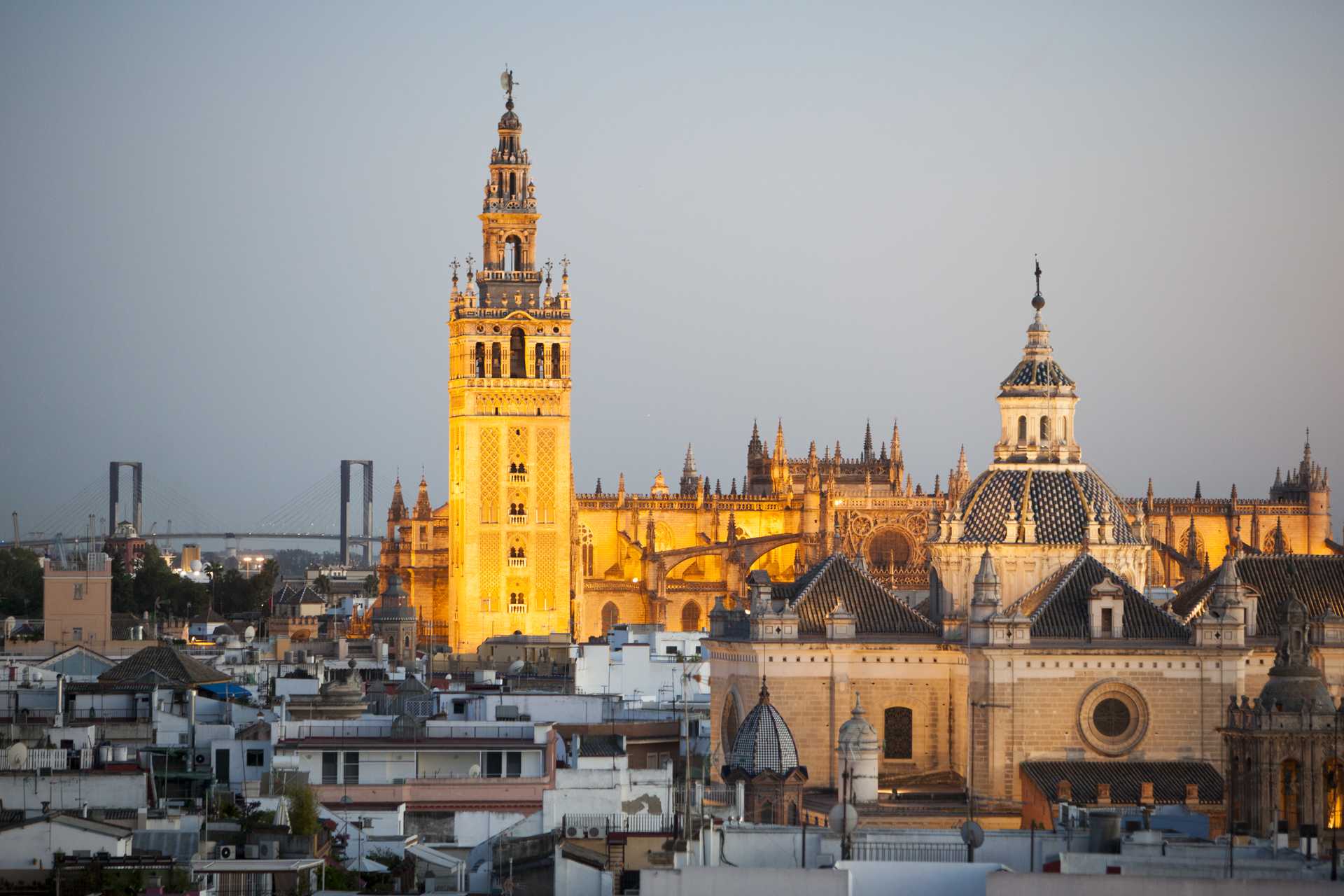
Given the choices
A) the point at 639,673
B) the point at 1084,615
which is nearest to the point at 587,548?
the point at 639,673

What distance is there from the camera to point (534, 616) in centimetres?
14375

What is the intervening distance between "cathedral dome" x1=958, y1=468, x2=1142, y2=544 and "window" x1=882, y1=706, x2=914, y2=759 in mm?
5065

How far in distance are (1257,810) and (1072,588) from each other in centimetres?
1609

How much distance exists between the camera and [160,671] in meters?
89.4

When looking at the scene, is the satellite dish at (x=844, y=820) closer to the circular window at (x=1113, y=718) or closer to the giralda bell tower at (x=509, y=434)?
the circular window at (x=1113, y=718)

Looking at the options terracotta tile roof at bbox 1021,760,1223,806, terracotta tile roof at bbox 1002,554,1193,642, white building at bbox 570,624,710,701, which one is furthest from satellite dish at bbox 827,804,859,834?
white building at bbox 570,624,710,701

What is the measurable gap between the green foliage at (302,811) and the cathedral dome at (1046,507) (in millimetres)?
23769

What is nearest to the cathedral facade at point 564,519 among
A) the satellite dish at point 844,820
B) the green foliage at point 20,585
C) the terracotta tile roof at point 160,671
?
the green foliage at point 20,585

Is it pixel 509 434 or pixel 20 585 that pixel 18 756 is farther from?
pixel 20 585

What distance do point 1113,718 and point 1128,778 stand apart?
2.74 metres

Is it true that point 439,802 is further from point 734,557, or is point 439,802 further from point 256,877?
point 734,557

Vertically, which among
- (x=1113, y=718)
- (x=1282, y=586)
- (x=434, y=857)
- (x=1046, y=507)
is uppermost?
(x=1046, y=507)

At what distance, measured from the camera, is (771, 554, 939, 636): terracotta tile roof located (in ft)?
261

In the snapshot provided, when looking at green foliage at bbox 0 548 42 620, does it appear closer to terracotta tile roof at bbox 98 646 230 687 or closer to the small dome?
terracotta tile roof at bbox 98 646 230 687
